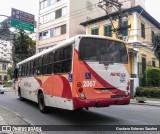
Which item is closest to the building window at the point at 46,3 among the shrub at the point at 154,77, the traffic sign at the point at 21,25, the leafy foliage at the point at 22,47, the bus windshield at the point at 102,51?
the leafy foliage at the point at 22,47

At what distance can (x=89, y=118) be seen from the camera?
10289 mm

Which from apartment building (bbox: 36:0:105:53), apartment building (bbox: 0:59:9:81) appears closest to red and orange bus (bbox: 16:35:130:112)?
apartment building (bbox: 36:0:105:53)

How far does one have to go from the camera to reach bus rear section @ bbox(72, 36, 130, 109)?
858 cm

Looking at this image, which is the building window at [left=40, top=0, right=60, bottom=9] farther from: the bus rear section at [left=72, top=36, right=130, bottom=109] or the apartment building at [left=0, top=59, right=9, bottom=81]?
the apartment building at [left=0, top=59, right=9, bottom=81]

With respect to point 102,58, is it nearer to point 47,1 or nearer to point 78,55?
point 78,55

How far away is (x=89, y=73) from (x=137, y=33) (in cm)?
2116

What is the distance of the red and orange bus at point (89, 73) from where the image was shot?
8609 millimetres

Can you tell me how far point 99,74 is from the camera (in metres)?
8.98

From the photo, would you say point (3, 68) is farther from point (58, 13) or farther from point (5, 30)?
point (58, 13)

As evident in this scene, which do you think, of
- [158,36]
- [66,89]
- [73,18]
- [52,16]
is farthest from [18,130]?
[52,16]

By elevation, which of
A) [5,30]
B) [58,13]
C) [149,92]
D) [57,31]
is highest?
[58,13]

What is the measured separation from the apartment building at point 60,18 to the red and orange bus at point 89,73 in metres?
29.7

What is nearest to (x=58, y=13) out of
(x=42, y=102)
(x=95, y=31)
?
(x=95, y=31)

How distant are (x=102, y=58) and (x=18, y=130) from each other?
3.91 meters
